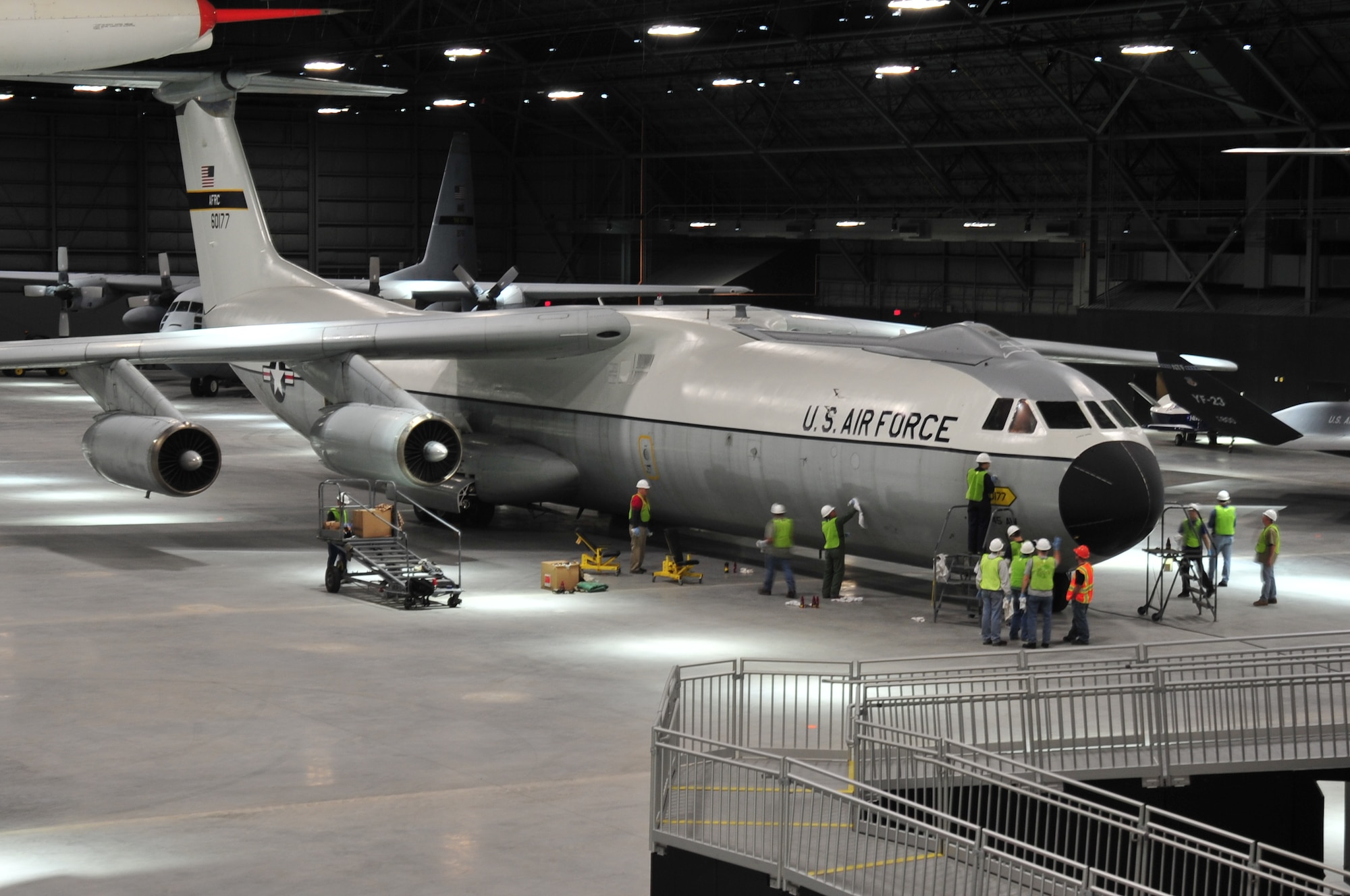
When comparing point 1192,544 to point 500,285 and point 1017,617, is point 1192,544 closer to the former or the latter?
point 1017,617

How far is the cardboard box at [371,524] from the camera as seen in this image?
22.7 meters

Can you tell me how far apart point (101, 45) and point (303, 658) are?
44.0 feet

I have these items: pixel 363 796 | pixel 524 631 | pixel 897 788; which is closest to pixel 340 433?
pixel 524 631

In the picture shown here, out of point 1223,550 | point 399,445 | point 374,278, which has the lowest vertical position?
point 1223,550

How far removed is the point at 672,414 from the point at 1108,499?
7060mm

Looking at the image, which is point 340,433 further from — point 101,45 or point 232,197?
point 101,45

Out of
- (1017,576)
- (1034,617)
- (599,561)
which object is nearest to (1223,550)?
(1034,617)

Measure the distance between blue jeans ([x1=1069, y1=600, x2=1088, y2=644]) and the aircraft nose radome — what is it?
3.59 ft

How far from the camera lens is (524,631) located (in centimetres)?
1962

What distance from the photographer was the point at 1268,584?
72.3 ft

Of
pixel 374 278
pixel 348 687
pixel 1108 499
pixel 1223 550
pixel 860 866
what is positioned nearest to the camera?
pixel 860 866

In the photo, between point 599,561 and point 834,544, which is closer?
point 834,544

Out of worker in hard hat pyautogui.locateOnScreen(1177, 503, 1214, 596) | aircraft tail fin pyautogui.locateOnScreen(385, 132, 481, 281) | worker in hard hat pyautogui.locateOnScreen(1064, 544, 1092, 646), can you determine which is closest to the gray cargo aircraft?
worker in hard hat pyautogui.locateOnScreen(1064, 544, 1092, 646)

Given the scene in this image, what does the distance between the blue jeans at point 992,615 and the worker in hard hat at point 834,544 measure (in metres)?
2.63
